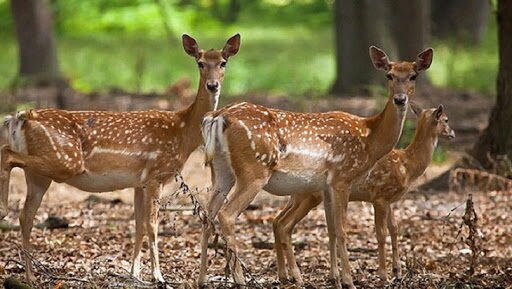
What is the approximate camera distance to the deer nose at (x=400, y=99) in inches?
346

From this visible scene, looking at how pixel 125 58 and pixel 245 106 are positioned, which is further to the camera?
pixel 125 58

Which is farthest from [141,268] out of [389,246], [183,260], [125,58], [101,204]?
[125,58]

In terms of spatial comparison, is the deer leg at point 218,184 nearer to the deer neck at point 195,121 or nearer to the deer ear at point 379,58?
the deer neck at point 195,121

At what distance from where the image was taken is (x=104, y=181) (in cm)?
891

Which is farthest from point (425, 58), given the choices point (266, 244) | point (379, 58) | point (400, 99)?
point (266, 244)

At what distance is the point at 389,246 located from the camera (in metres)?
10.7

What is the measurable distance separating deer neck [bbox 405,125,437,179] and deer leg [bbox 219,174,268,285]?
175 centimetres

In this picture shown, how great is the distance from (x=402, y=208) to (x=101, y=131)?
12.8 feet

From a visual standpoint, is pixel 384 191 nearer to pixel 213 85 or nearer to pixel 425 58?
pixel 425 58

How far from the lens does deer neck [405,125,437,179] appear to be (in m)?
9.77

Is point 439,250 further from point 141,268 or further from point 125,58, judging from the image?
point 125,58

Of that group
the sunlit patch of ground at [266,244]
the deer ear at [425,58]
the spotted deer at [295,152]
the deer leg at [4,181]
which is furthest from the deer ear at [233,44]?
the deer leg at [4,181]

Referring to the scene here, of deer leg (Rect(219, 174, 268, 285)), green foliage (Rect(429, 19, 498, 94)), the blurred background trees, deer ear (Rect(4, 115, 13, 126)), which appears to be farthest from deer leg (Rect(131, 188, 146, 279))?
green foliage (Rect(429, 19, 498, 94))

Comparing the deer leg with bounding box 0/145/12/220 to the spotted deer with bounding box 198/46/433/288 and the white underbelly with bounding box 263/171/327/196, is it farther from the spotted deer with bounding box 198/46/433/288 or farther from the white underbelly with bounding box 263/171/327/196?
the white underbelly with bounding box 263/171/327/196
